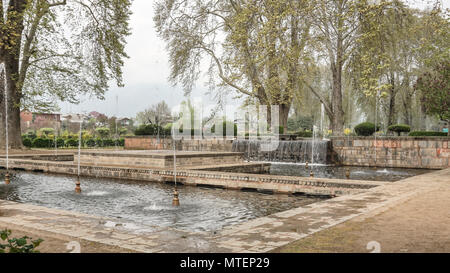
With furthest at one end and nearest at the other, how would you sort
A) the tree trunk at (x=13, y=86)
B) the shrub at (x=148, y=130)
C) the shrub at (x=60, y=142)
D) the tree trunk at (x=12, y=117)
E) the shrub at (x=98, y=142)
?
1. the shrub at (x=98, y=142)
2. the shrub at (x=60, y=142)
3. the shrub at (x=148, y=130)
4. the tree trunk at (x=12, y=117)
5. the tree trunk at (x=13, y=86)

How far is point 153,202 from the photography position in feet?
26.6

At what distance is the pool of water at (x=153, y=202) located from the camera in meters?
6.40

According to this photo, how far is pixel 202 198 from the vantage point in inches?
342

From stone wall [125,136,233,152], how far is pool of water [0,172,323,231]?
11912 millimetres

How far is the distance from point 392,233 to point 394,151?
1508 cm

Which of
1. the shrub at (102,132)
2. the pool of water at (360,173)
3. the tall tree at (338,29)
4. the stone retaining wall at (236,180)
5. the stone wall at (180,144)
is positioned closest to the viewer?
the stone retaining wall at (236,180)

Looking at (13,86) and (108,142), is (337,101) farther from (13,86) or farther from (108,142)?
(108,142)

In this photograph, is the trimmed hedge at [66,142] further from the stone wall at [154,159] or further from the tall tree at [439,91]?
the tall tree at [439,91]

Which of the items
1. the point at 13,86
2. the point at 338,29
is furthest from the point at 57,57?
the point at 338,29

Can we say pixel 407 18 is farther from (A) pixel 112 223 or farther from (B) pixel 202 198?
(A) pixel 112 223

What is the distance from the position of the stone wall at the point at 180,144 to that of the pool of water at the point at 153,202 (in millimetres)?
11912

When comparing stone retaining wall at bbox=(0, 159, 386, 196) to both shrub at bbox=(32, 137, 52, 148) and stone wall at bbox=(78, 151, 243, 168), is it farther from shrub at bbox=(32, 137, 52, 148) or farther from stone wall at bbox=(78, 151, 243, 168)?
shrub at bbox=(32, 137, 52, 148)

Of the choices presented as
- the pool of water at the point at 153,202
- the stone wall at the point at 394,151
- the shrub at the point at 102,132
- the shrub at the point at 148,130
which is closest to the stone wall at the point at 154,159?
the pool of water at the point at 153,202

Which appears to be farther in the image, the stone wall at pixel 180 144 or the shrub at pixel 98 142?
the shrub at pixel 98 142
